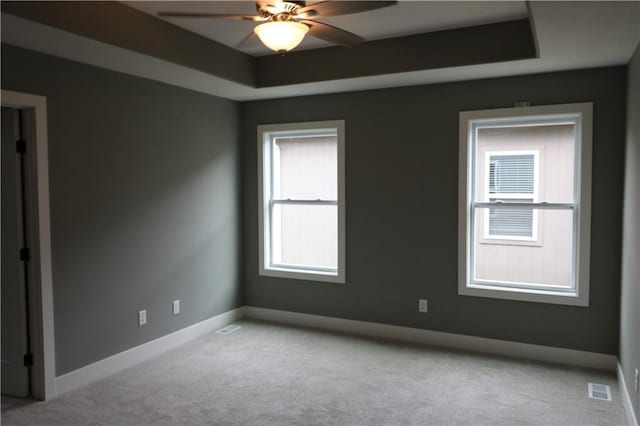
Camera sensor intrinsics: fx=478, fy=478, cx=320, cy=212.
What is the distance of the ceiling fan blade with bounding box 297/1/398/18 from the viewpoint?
227cm

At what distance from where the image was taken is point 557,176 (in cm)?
405

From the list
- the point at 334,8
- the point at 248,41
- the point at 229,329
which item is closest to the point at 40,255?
the point at 248,41

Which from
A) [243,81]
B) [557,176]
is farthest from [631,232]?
[243,81]

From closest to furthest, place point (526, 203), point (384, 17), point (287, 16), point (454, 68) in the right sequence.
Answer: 1. point (287, 16)
2. point (384, 17)
3. point (454, 68)
4. point (526, 203)

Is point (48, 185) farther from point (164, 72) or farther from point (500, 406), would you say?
point (500, 406)

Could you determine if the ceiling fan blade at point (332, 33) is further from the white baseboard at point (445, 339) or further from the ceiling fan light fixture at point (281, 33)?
the white baseboard at point (445, 339)

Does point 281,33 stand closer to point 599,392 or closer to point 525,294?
point 525,294

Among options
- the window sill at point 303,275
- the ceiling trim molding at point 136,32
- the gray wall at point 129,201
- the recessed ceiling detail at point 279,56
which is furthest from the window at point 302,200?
the ceiling trim molding at point 136,32

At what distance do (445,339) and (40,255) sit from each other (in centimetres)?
341

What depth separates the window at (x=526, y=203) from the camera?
3.92 m

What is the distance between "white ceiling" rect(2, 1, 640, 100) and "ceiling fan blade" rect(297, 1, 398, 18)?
2.74 ft

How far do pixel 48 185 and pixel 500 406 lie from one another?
3.47 m

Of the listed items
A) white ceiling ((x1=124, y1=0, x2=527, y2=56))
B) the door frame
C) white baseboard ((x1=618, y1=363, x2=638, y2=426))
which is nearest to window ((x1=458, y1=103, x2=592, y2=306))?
white baseboard ((x1=618, y1=363, x2=638, y2=426))

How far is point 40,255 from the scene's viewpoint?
3.30 metres
